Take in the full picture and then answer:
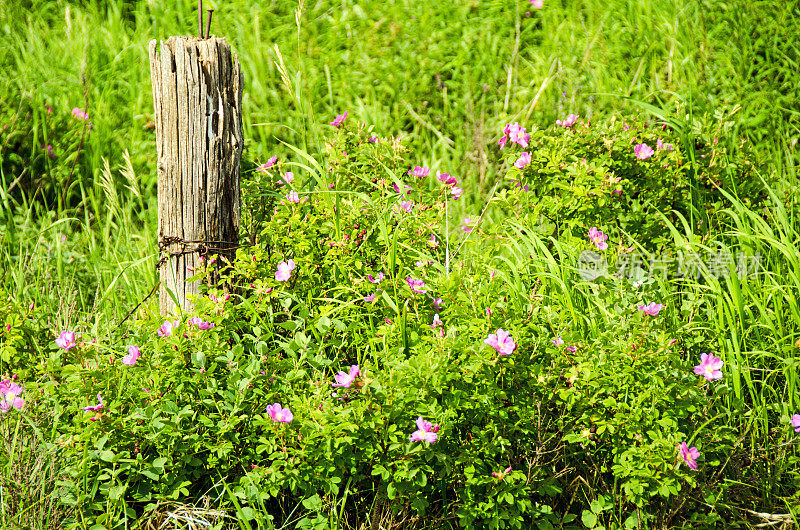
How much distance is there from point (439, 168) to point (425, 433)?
2.27 metres

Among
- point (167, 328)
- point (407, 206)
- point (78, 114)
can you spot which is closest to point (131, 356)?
point (167, 328)

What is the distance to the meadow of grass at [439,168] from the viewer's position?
225 cm

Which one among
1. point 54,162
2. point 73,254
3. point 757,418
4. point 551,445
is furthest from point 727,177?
point 54,162

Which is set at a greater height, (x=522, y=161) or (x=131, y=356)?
(x=522, y=161)

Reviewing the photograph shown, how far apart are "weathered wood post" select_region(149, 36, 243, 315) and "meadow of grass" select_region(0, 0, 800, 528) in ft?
0.58

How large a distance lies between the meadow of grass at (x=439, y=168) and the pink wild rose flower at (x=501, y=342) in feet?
0.46

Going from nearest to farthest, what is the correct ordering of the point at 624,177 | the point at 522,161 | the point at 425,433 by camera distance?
the point at 425,433 < the point at 522,161 < the point at 624,177

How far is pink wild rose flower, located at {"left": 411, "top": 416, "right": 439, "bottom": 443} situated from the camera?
1.92m

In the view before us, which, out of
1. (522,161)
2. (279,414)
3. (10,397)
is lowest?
(10,397)

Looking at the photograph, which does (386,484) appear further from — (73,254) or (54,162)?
(54,162)

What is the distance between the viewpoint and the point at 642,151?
9.59ft

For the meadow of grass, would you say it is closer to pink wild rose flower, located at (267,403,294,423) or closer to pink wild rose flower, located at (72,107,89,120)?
pink wild rose flower, located at (72,107,89,120)

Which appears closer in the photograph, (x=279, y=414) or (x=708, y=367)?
(x=279, y=414)

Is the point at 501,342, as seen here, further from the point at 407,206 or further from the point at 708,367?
the point at 407,206
